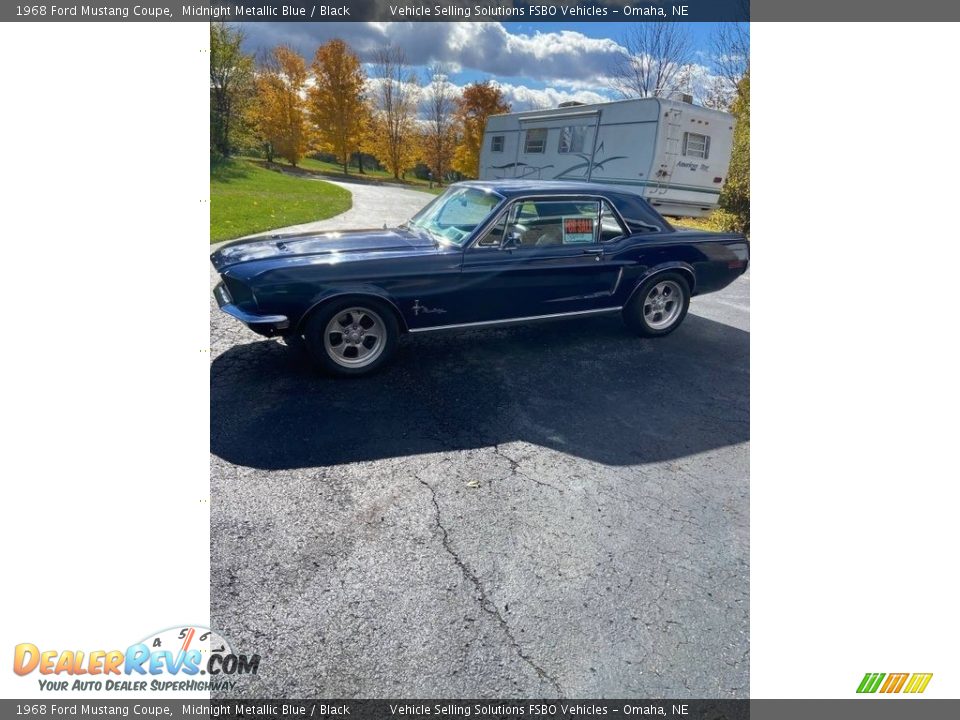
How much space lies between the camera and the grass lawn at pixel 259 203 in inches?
437

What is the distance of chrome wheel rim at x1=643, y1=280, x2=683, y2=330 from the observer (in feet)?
18.2

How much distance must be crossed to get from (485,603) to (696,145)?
39.8 ft

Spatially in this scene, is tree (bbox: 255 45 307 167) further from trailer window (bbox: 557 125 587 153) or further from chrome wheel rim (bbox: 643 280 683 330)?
chrome wheel rim (bbox: 643 280 683 330)

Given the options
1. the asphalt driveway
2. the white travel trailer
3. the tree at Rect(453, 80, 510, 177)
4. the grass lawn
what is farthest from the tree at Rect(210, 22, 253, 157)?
the asphalt driveway

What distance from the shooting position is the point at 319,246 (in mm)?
4465

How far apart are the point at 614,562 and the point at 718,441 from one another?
1.57m

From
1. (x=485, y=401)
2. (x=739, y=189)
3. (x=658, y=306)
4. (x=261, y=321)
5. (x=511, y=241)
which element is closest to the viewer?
(x=261, y=321)

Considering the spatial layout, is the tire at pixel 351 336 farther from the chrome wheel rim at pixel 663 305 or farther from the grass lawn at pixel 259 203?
the grass lawn at pixel 259 203

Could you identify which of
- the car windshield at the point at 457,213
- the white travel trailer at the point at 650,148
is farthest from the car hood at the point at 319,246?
the white travel trailer at the point at 650,148

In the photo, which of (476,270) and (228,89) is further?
(228,89)

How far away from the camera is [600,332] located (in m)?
5.75

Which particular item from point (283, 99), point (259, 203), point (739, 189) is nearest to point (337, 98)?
point (283, 99)

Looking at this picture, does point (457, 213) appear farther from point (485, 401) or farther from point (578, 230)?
point (485, 401)

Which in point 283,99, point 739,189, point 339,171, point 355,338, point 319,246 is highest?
point 283,99
